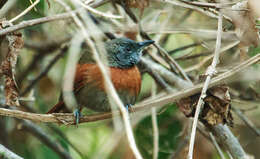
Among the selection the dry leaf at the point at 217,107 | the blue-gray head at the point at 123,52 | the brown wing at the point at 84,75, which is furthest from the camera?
the blue-gray head at the point at 123,52

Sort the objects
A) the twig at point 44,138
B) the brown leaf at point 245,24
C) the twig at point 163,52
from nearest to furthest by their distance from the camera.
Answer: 1. the brown leaf at point 245,24
2. the twig at point 163,52
3. the twig at point 44,138

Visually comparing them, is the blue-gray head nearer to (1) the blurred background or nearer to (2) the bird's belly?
(1) the blurred background

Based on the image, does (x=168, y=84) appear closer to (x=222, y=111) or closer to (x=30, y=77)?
(x=222, y=111)

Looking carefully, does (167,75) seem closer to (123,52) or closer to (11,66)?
(123,52)

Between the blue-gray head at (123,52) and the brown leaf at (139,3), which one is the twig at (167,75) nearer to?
the blue-gray head at (123,52)

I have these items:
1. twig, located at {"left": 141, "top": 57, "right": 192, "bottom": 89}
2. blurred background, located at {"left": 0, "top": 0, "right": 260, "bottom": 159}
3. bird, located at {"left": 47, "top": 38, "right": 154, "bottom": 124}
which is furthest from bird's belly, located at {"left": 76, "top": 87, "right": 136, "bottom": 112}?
twig, located at {"left": 141, "top": 57, "right": 192, "bottom": 89}

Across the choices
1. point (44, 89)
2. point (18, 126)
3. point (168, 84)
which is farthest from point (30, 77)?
point (168, 84)

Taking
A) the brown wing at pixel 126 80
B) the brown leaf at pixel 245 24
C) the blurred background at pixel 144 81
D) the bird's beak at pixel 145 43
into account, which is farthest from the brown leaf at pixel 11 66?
the brown leaf at pixel 245 24

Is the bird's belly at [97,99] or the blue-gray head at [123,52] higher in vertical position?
the blue-gray head at [123,52]
